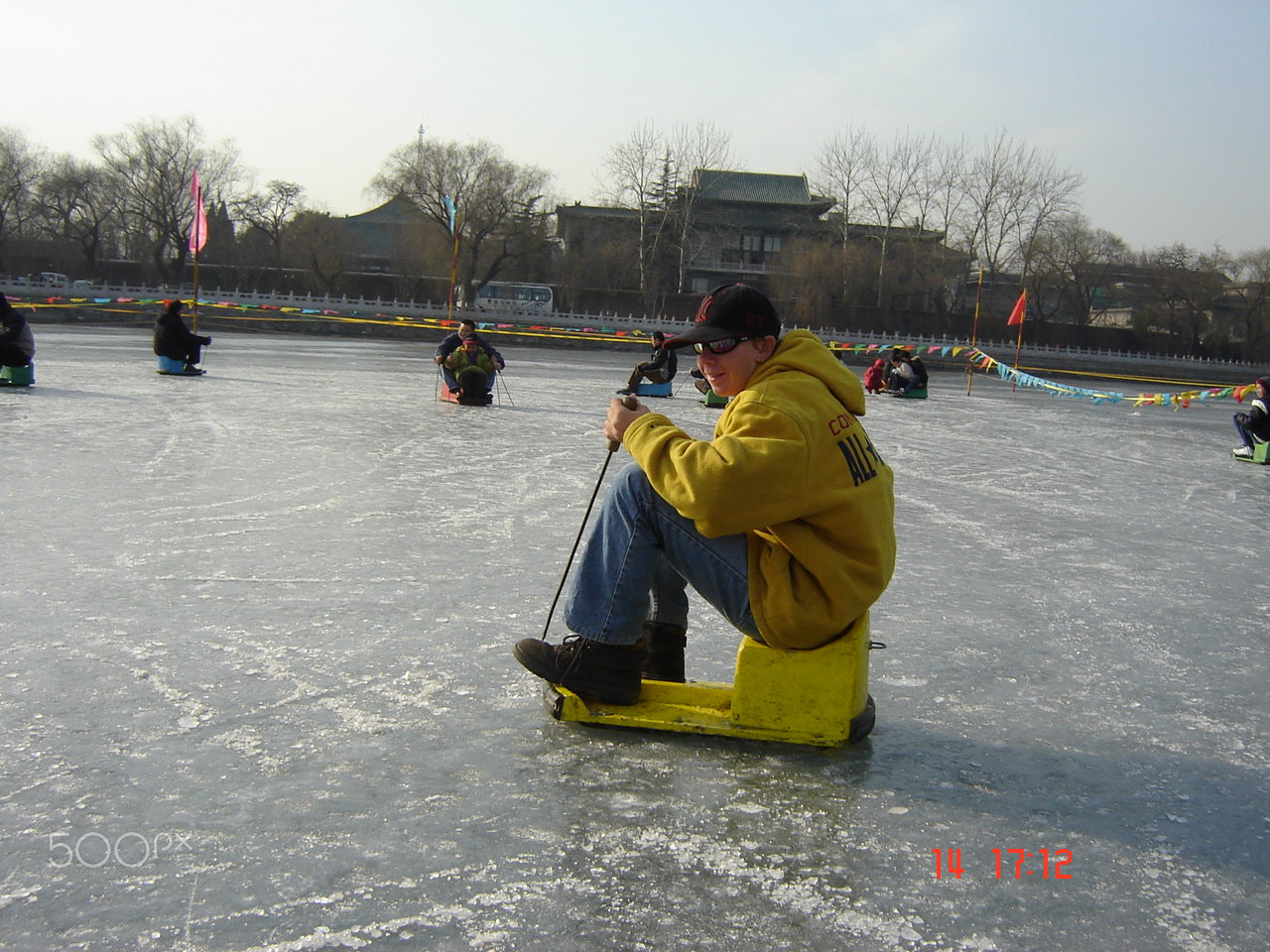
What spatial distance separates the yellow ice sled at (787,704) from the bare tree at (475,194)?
48.5 m

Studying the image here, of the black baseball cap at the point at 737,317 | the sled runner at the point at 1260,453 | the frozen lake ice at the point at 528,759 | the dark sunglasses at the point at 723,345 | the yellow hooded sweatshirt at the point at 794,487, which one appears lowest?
the frozen lake ice at the point at 528,759

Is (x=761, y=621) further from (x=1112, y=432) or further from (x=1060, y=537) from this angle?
(x=1112, y=432)

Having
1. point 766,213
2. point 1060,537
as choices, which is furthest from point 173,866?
point 766,213

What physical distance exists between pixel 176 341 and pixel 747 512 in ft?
42.1

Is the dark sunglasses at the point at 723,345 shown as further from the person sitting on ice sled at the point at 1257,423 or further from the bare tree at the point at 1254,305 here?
the bare tree at the point at 1254,305

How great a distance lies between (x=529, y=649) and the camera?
267 centimetres

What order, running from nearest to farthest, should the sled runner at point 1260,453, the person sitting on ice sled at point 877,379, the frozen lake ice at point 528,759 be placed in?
the frozen lake ice at point 528,759 < the sled runner at point 1260,453 < the person sitting on ice sled at point 877,379

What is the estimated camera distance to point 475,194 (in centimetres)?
4966

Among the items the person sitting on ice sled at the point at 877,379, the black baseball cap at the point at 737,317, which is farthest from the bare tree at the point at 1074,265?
the black baseball cap at the point at 737,317

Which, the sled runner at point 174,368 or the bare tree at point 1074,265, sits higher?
the bare tree at point 1074,265

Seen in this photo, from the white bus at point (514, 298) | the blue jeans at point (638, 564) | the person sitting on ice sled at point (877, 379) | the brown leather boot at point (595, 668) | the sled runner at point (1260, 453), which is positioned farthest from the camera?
the white bus at point (514, 298)

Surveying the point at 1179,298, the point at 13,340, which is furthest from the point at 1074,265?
the point at 13,340

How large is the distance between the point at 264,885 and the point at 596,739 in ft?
2.95

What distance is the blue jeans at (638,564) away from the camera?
2447 mm
